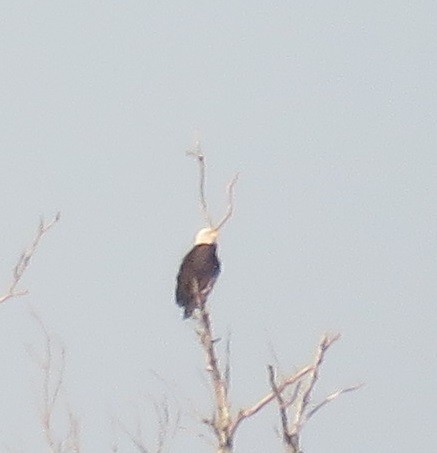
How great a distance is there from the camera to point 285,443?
619 cm

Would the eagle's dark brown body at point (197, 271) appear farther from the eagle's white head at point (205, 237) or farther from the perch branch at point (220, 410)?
the perch branch at point (220, 410)

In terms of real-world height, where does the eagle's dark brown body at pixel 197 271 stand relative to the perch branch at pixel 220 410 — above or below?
above

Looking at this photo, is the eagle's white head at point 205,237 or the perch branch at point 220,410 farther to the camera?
the eagle's white head at point 205,237

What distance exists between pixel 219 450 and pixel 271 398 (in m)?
0.49

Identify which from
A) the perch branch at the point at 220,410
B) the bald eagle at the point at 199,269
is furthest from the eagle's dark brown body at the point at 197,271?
the perch branch at the point at 220,410

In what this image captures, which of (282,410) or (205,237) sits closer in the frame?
(282,410)

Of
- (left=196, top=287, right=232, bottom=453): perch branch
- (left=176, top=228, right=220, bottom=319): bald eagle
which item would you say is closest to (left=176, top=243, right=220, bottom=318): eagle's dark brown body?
(left=176, top=228, right=220, bottom=319): bald eagle

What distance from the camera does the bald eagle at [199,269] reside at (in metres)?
9.45

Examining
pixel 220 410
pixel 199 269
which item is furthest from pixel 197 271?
pixel 220 410

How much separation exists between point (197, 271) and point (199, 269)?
0.14 feet

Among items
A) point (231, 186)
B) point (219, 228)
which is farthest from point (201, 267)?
point (231, 186)

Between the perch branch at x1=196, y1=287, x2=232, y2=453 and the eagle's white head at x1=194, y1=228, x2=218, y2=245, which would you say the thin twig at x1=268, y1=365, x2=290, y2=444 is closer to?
the perch branch at x1=196, y1=287, x2=232, y2=453

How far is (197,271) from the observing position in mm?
9625

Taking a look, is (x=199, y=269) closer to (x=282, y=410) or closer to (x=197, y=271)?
(x=197, y=271)
